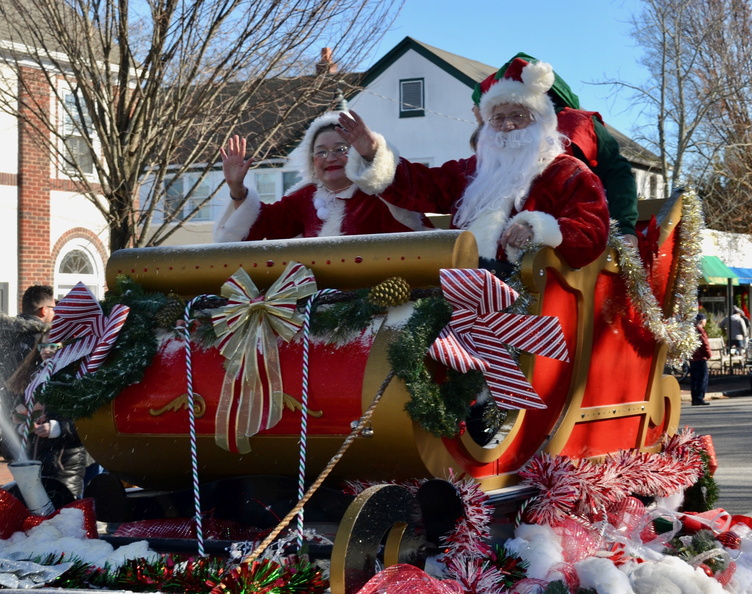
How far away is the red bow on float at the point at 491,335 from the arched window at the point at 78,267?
16717 millimetres

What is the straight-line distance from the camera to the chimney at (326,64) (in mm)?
9969

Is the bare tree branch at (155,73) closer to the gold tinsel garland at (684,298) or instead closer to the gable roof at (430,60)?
the gold tinsel garland at (684,298)

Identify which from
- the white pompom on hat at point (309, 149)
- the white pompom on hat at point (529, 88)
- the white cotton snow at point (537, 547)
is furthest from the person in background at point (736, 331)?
the white cotton snow at point (537, 547)

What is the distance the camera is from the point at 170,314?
3.94 metres

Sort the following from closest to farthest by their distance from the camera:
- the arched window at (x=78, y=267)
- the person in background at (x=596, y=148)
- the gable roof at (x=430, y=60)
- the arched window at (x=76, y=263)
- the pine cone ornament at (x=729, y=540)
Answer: the pine cone ornament at (x=729, y=540) < the person in background at (x=596, y=148) < the arched window at (x=78, y=267) < the arched window at (x=76, y=263) < the gable roof at (x=430, y=60)

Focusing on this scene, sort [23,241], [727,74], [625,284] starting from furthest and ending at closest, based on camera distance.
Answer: [727,74] < [23,241] < [625,284]

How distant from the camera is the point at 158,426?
3.90m

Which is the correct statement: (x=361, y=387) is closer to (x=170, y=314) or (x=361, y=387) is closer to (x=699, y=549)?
(x=170, y=314)

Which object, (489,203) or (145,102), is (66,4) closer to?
(145,102)

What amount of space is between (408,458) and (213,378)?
0.87 metres

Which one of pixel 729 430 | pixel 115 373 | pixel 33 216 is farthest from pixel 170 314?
pixel 33 216

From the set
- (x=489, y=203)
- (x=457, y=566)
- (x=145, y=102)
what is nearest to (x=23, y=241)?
(x=145, y=102)

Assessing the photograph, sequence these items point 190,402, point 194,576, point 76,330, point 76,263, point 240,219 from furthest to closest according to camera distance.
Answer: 1. point 76,263
2. point 240,219
3. point 76,330
4. point 190,402
5. point 194,576

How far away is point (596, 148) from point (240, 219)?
2.01m
